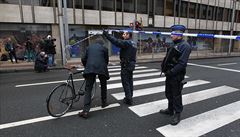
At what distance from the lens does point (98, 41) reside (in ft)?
14.4

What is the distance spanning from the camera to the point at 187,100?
5.46 m

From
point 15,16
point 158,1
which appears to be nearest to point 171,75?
point 15,16

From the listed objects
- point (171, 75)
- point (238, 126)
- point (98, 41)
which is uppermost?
point (98, 41)

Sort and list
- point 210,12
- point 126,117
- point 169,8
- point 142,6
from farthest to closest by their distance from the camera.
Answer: point 210,12
point 169,8
point 142,6
point 126,117

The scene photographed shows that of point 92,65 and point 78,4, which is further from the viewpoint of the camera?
point 78,4

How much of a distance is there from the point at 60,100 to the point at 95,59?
1.28 metres

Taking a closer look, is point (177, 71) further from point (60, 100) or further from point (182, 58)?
point (60, 100)

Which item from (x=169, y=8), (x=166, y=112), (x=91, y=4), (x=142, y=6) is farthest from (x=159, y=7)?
(x=166, y=112)

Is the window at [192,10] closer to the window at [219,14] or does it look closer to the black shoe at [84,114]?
the window at [219,14]

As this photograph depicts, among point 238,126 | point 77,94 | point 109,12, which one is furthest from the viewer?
point 109,12

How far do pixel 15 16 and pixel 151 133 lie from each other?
15.4 metres

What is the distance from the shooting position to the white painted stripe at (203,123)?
3.62 metres

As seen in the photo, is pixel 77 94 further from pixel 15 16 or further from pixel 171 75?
pixel 15 16

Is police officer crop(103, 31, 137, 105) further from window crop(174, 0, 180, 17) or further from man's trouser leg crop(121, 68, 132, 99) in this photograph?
window crop(174, 0, 180, 17)
